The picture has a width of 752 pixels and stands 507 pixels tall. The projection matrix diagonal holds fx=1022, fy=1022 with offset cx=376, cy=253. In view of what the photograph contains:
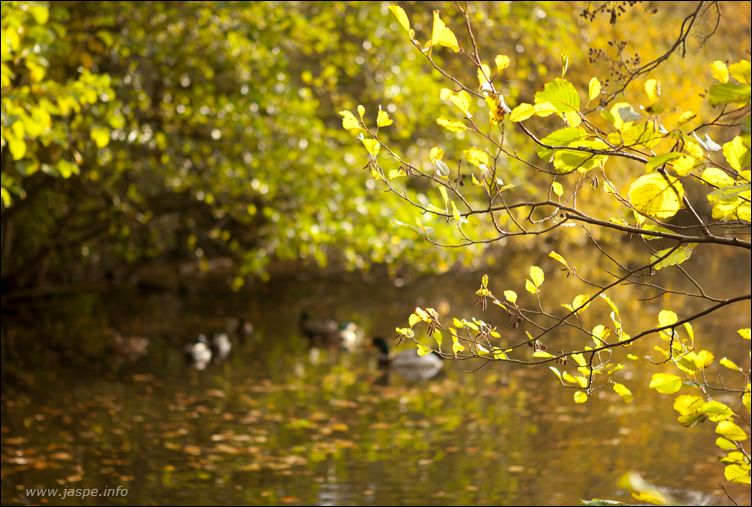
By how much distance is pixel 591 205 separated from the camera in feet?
72.1

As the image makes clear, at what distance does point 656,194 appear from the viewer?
8.50ft

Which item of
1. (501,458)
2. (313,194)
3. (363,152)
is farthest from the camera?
(363,152)

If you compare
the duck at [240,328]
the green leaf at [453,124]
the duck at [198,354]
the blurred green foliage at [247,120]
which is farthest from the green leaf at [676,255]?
the duck at [240,328]

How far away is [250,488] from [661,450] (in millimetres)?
4187

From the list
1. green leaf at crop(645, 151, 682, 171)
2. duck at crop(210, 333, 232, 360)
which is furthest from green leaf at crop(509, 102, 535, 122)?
duck at crop(210, 333, 232, 360)

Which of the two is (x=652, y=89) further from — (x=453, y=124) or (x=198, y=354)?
(x=198, y=354)

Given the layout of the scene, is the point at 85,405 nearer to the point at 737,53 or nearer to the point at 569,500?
the point at 569,500

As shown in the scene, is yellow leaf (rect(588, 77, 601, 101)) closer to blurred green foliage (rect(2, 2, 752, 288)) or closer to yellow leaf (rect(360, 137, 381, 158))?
yellow leaf (rect(360, 137, 381, 158))

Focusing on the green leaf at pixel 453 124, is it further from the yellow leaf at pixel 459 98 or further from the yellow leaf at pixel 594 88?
the yellow leaf at pixel 594 88

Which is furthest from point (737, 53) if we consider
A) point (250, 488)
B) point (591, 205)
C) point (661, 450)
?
point (591, 205)

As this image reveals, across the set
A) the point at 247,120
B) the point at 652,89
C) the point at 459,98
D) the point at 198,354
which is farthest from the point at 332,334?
the point at 652,89

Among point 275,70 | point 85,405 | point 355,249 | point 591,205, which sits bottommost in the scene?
point 85,405

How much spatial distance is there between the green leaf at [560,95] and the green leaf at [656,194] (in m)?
0.26

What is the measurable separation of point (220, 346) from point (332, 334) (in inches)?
76.5
